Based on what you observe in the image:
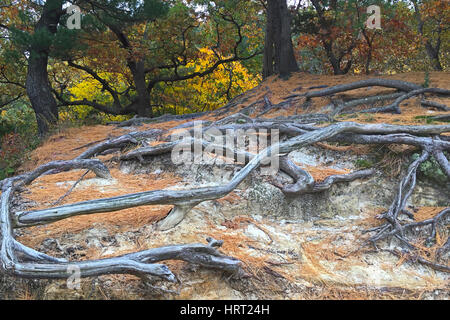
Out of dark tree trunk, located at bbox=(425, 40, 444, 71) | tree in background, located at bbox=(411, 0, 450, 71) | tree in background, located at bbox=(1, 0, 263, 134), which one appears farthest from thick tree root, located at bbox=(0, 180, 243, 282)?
dark tree trunk, located at bbox=(425, 40, 444, 71)

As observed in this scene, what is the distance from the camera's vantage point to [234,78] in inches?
567

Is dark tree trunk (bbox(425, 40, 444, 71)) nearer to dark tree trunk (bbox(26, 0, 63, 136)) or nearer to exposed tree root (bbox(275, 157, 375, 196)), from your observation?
exposed tree root (bbox(275, 157, 375, 196))

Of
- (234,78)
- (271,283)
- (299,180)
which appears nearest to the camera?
(271,283)

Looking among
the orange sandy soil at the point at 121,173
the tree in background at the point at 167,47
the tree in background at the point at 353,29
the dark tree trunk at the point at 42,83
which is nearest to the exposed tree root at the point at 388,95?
the orange sandy soil at the point at 121,173

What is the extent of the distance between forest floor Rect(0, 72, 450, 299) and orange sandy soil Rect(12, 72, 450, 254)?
0.02 m

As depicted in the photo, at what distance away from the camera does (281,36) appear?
9867 millimetres

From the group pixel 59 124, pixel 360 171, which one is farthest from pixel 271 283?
pixel 59 124

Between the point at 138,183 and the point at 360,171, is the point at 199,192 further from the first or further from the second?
the point at 360,171

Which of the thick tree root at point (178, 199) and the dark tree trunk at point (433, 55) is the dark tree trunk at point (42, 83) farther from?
the dark tree trunk at point (433, 55)

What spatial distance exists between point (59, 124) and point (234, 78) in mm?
7339

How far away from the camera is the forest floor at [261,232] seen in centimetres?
263

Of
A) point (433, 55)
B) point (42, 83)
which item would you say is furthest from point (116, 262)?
point (433, 55)

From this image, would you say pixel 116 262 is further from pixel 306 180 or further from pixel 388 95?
pixel 388 95

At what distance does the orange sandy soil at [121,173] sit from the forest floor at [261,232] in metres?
0.02
